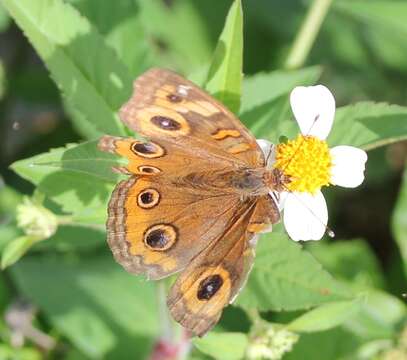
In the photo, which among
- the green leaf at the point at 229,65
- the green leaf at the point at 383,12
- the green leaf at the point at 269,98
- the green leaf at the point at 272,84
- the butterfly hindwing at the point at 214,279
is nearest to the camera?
the butterfly hindwing at the point at 214,279

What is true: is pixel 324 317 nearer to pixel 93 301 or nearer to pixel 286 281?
pixel 286 281

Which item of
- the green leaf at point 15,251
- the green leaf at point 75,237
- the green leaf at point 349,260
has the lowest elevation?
the green leaf at point 349,260

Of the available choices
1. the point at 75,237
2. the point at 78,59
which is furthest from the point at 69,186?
the point at 75,237

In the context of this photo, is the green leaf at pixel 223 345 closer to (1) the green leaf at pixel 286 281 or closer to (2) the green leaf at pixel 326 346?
(1) the green leaf at pixel 286 281

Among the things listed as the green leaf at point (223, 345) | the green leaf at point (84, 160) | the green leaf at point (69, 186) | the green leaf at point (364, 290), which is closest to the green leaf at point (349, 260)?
the green leaf at point (364, 290)

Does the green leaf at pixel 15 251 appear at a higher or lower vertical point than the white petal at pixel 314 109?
lower
